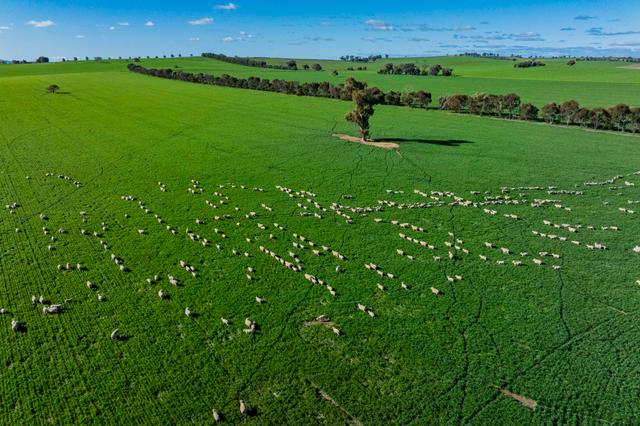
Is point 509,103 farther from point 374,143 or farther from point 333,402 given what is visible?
point 333,402

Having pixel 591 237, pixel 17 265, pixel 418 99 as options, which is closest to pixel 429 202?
pixel 591 237

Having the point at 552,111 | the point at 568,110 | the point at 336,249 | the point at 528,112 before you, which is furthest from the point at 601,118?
the point at 336,249

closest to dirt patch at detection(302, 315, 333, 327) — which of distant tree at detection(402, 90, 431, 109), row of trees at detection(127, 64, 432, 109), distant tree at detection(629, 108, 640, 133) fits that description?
row of trees at detection(127, 64, 432, 109)

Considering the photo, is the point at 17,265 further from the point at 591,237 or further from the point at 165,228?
the point at 591,237

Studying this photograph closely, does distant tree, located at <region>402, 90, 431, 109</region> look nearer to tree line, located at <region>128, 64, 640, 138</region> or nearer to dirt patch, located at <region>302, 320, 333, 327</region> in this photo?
tree line, located at <region>128, 64, 640, 138</region>

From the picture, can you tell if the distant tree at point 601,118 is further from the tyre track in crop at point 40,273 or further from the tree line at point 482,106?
the tyre track in crop at point 40,273

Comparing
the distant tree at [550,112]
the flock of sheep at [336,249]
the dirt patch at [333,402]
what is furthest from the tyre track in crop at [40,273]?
the distant tree at [550,112]
